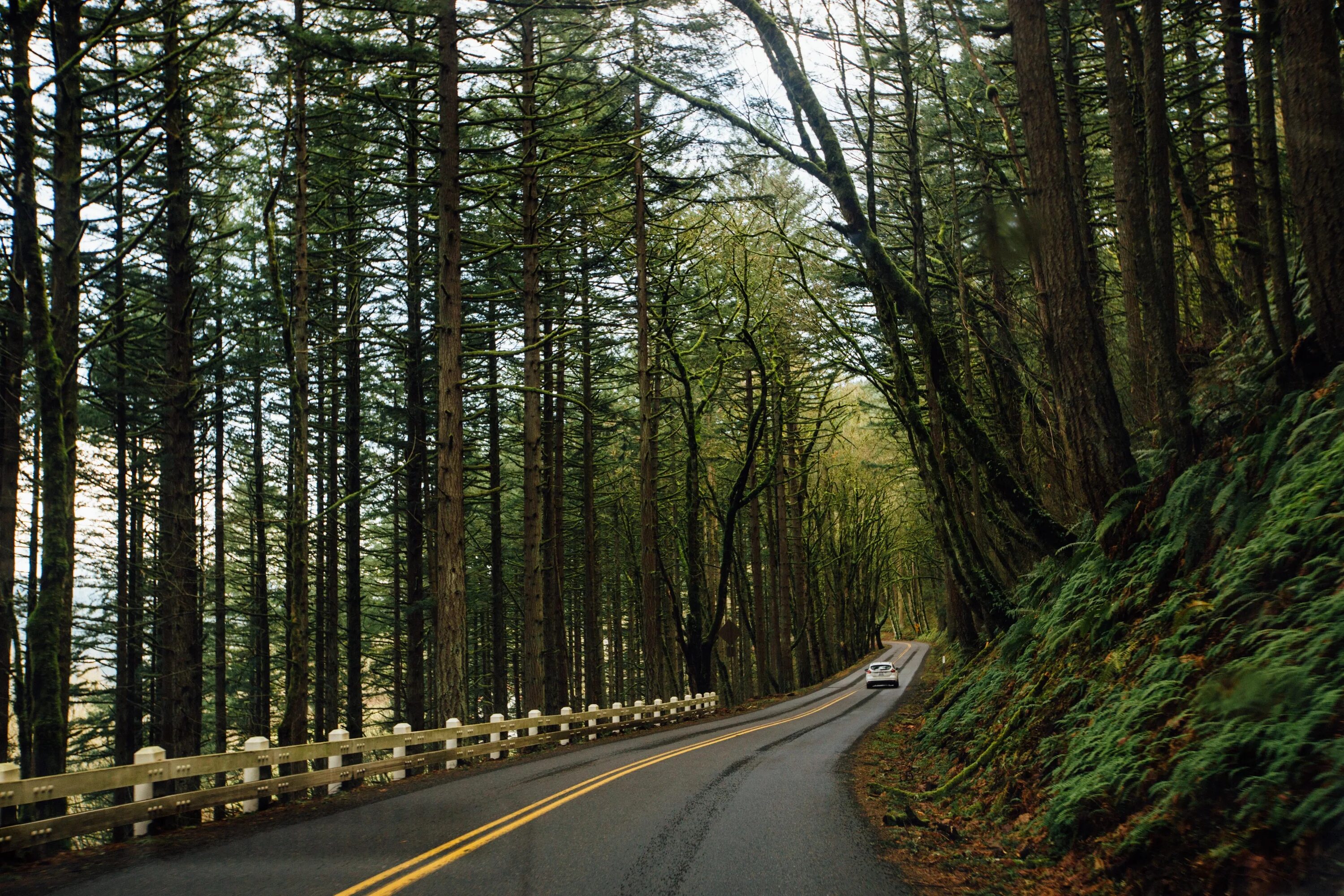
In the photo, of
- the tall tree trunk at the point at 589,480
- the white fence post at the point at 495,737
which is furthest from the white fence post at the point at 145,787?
the tall tree trunk at the point at 589,480

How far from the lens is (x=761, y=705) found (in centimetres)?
3053

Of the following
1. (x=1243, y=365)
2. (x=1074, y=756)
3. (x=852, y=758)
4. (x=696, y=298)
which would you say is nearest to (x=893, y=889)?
(x=1074, y=756)

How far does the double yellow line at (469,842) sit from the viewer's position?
561cm

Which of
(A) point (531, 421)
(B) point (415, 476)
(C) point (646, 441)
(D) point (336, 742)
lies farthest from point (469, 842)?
(B) point (415, 476)

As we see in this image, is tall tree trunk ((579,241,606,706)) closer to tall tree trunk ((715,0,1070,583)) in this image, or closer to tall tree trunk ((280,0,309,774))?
tall tree trunk ((280,0,309,774))

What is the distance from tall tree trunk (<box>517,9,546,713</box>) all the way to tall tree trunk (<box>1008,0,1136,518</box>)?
35.0 ft

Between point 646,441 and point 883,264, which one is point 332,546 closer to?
point 646,441

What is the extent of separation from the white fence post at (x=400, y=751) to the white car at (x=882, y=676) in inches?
1188

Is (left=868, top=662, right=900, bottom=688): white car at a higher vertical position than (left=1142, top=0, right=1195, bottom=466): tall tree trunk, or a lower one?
lower

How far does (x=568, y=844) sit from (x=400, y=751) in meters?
6.59

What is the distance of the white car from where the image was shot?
39.1m

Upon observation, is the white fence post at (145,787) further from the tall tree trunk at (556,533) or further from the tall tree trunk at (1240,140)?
the tall tree trunk at (556,533)

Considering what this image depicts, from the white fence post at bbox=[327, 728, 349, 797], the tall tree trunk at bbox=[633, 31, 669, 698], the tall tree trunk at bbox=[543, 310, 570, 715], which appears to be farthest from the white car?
the white fence post at bbox=[327, 728, 349, 797]

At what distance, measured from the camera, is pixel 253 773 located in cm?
930
